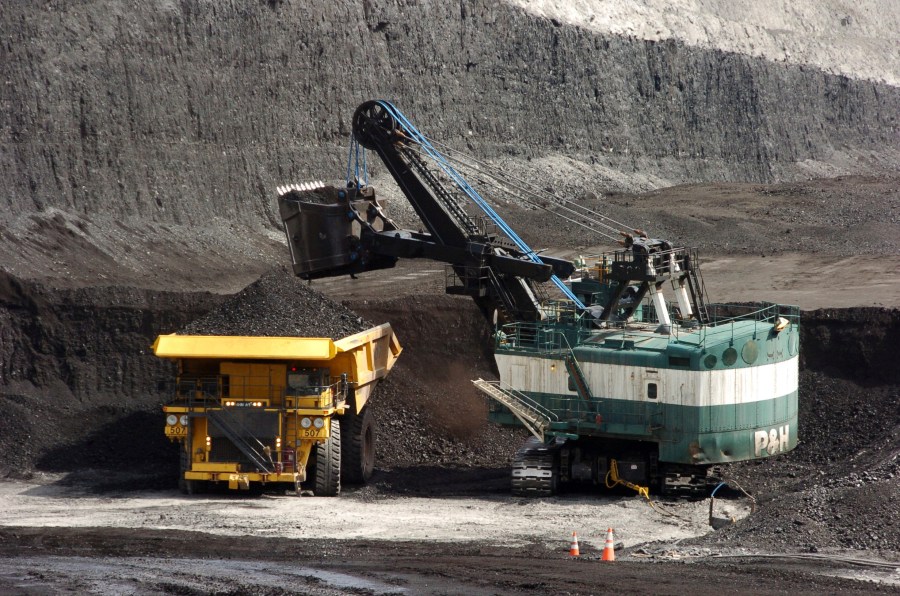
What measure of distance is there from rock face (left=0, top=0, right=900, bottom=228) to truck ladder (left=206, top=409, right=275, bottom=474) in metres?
17.8

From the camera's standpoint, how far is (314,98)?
42.3 m

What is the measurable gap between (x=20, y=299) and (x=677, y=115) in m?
35.0

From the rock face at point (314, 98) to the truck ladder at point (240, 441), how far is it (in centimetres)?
1776

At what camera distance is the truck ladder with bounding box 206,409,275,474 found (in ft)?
63.3

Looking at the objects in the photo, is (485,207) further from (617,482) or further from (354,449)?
(617,482)

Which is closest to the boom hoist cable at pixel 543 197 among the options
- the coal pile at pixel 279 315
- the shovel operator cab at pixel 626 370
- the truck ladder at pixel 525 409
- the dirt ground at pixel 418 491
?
the shovel operator cab at pixel 626 370

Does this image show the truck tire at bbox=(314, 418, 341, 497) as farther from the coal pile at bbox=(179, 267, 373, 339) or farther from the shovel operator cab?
the shovel operator cab

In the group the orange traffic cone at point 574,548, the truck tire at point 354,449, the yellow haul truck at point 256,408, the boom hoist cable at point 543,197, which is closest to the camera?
the orange traffic cone at point 574,548

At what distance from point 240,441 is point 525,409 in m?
4.09

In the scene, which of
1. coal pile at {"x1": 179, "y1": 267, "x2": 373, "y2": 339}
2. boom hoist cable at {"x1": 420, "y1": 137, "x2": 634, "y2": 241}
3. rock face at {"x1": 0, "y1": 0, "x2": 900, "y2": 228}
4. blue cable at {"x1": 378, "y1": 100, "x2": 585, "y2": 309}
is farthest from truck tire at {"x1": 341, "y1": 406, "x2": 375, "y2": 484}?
rock face at {"x1": 0, "y1": 0, "x2": 900, "y2": 228}

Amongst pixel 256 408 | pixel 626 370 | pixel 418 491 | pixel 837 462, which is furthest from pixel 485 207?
pixel 837 462

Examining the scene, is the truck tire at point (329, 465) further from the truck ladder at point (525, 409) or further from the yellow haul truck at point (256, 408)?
the truck ladder at point (525, 409)

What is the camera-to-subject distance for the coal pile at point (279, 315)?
2056 centimetres

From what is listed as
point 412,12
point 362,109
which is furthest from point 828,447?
point 412,12
